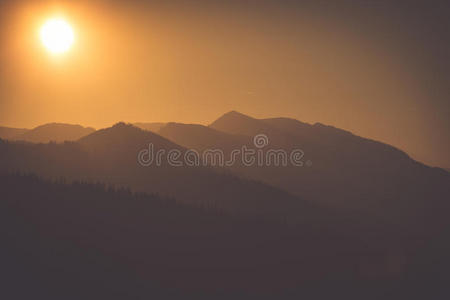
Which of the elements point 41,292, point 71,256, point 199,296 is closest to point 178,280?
point 199,296

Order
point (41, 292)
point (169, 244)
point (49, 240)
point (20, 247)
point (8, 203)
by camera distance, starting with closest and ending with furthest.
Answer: point (41, 292)
point (20, 247)
point (49, 240)
point (8, 203)
point (169, 244)

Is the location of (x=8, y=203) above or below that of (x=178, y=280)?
above

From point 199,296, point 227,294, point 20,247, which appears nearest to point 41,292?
point 20,247

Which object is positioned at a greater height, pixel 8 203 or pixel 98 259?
pixel 8 203

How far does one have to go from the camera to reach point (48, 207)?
18350 cm

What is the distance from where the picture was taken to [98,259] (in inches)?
6481

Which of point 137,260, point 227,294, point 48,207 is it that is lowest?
point 227,294

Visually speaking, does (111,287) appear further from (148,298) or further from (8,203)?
(8,203)

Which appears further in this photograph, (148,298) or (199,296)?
(199,296)

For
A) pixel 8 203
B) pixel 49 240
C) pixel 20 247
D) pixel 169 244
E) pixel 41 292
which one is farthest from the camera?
pixel 169 244

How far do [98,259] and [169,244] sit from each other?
36.2 meters

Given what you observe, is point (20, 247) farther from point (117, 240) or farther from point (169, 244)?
point (169, 244)

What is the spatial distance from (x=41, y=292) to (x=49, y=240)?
32.0 metres

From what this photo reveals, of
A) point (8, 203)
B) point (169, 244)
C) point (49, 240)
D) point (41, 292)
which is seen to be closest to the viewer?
point (41, 292)
